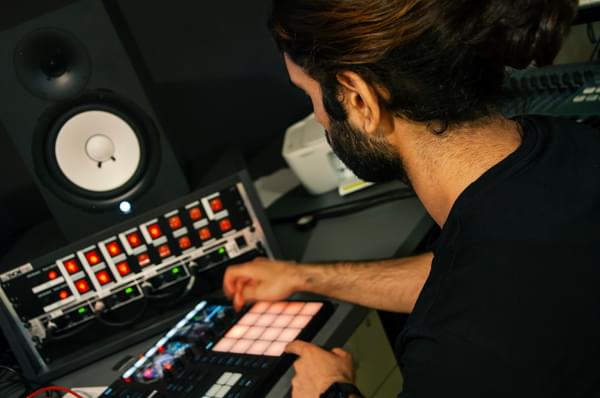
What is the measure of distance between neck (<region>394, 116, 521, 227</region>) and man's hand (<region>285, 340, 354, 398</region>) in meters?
0.26

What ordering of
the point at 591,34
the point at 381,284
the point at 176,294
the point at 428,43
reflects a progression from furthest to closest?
the point at 591,34 < the point at 176,294 < the point at 381,284 < the point at 428,43

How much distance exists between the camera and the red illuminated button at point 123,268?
1.11 metres

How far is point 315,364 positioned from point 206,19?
0.93 m

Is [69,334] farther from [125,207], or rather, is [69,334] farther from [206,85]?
[206,85]

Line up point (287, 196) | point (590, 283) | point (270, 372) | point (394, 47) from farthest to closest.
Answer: point (287, 196) → point (270, 372) → point (394, 47) → point (590, 283)

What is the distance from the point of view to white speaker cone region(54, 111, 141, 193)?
1.10 meters

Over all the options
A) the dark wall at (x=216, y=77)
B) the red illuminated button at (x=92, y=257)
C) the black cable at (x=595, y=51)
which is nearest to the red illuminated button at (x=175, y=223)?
the red illuminated button at (x=92, y=257)

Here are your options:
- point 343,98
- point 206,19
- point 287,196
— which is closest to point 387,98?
point 343,98

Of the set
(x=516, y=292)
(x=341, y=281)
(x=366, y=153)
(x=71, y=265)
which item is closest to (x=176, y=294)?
(x=71, y=265)

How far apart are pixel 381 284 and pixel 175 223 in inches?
14.5

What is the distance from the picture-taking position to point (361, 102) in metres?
0.79

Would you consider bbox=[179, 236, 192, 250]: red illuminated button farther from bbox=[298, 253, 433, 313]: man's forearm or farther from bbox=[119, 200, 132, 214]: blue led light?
bbox=[298, 253, 433, 313]: man's forearm

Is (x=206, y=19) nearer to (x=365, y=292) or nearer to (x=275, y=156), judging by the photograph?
(x=275, y=156)

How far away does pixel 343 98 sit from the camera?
808mm
